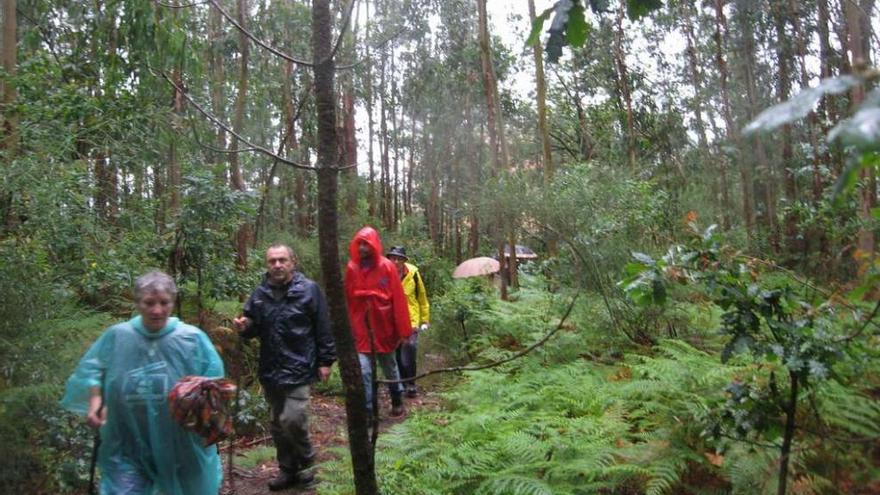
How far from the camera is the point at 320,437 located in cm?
697

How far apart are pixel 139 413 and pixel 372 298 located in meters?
3.01

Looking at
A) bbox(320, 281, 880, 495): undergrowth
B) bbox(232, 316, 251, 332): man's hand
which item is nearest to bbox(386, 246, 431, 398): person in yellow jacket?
bbox(320, 281, 880, 495): undergrowth

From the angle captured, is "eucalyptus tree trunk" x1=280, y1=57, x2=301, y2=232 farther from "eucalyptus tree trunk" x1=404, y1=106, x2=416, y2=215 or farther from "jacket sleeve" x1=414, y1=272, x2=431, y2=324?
"jacket sleeve" x1=414, y1=272, x2=431, y2=324

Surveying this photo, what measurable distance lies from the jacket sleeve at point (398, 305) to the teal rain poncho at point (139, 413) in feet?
10.1

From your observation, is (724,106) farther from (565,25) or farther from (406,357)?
(565,25)

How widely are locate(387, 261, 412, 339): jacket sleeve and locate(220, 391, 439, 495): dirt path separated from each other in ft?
3.17

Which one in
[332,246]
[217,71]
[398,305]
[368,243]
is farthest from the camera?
[217,71]

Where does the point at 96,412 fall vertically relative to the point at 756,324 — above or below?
below

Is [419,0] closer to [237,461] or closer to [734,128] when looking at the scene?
[734,128]

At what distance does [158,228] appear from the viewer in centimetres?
941

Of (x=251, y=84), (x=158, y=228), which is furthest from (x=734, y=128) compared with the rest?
(x=158, y=228)

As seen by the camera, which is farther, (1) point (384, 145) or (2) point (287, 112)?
(1) point (384, 145)

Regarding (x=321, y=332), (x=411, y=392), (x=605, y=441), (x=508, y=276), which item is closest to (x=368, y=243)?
(x=321, y=332)

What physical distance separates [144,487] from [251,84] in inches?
712
